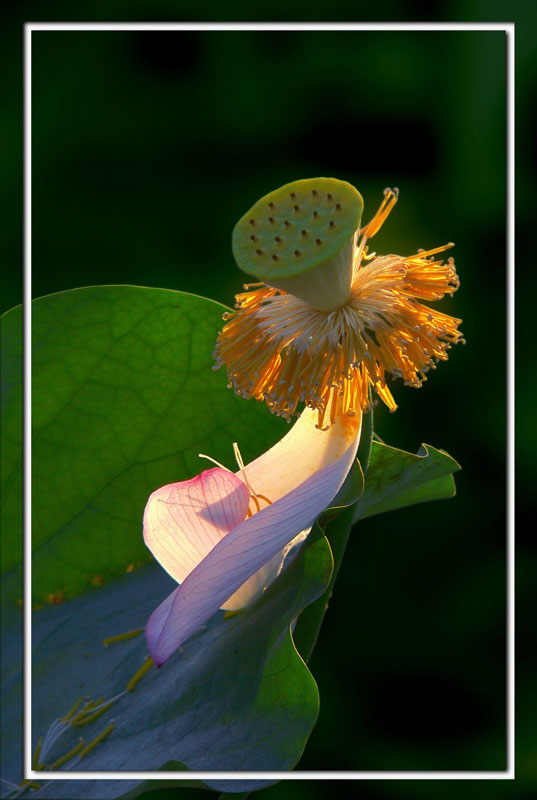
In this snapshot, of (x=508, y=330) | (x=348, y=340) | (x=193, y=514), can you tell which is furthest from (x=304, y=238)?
(x=508, y=330)

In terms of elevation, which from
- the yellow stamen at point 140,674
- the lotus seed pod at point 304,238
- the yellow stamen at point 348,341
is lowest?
the yellow stamen at point 140,674

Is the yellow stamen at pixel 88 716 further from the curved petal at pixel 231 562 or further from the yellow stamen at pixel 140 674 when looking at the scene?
Answer: the curved petal at pixel 231 562

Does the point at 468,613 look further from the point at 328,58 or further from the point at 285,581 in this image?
the point at 328,58

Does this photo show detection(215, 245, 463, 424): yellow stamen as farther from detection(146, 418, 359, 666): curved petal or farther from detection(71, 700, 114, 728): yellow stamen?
detection(71, 700, 114, 728): yellow stamen

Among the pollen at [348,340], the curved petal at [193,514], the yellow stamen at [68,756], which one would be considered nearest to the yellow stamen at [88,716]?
the yellow stamen at [68,756]

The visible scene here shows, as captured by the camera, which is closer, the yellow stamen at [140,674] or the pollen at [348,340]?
the pollen at [348,340]

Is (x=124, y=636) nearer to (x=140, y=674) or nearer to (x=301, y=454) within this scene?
(x=140, y=674)

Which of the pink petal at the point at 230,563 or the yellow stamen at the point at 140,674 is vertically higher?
the pink petal at the point at 230,563
